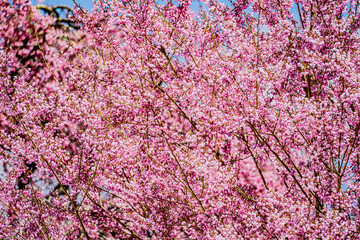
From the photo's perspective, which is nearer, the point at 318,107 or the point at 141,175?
the point at 318,107

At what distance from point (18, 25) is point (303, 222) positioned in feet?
38.6

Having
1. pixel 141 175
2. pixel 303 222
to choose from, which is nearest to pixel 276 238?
pixel 303 222

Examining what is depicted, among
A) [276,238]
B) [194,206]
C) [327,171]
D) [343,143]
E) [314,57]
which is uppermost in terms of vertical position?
[314,57]

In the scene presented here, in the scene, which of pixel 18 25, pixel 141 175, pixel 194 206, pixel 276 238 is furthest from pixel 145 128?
pixel 18 25

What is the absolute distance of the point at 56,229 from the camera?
6090mm

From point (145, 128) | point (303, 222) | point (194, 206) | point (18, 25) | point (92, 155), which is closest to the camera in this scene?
point (303, 222)

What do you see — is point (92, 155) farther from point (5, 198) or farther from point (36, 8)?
point (36, 8)

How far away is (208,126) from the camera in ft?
15.3

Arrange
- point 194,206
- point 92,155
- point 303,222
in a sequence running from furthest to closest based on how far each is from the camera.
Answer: point 92,155
point 194,206
point 303,222

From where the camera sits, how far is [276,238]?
423cm

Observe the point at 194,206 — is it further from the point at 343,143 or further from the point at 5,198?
the point at 5,198

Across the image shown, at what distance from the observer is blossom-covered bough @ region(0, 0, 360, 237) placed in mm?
4004

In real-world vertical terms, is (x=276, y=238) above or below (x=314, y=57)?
below

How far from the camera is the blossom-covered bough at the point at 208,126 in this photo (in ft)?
13.1
